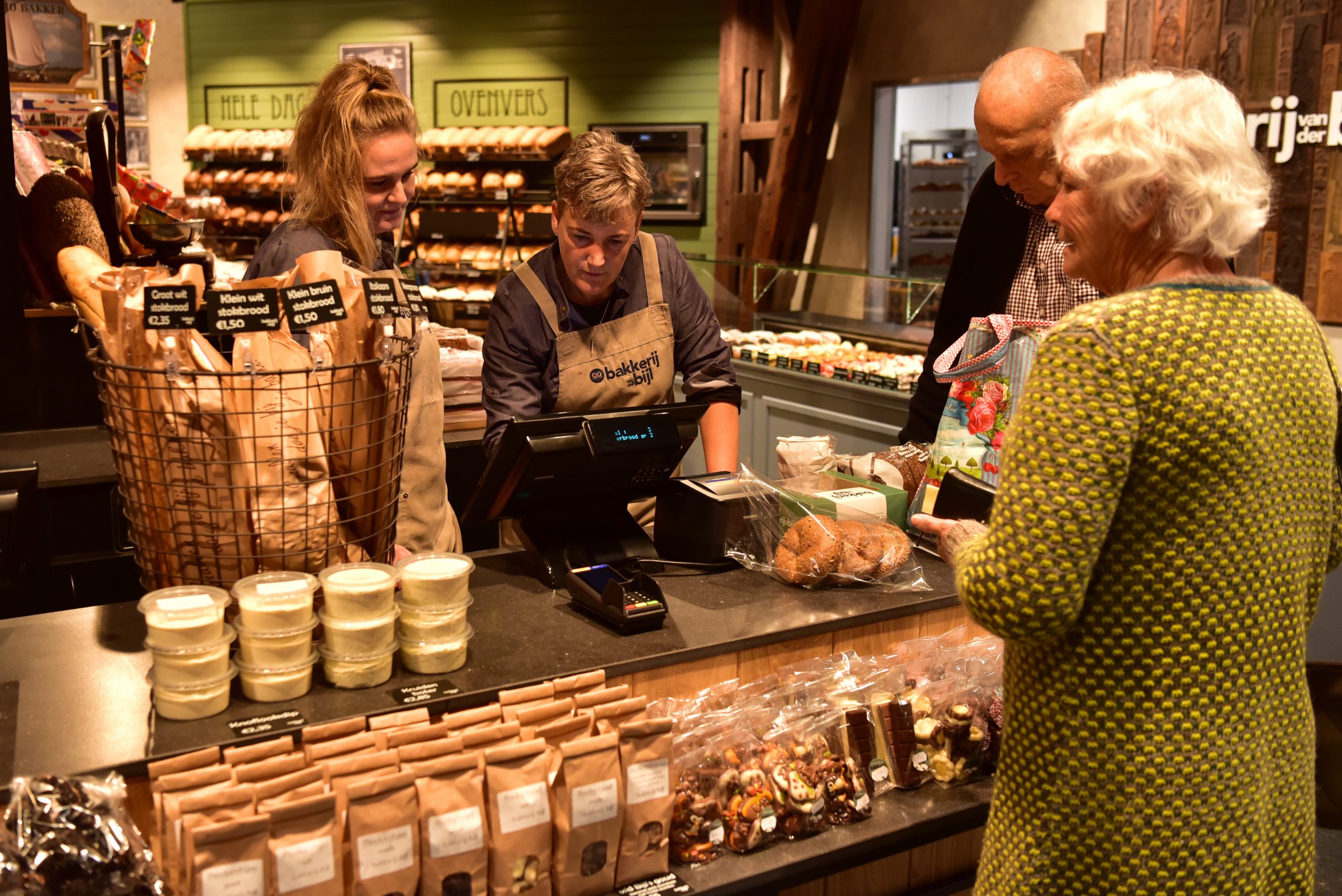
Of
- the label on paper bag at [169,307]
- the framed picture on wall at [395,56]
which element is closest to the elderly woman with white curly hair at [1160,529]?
the label on paper bag at [169,307]

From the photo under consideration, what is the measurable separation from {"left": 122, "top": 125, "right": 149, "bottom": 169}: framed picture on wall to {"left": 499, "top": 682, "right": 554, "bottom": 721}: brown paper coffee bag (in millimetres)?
10542

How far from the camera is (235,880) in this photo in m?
1.31

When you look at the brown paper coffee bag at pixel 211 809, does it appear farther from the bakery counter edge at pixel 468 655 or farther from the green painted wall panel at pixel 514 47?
the green painted wall panel at pixel 514 47

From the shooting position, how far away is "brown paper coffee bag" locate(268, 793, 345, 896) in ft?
4.40

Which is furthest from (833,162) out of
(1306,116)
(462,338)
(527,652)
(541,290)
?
(527,652)

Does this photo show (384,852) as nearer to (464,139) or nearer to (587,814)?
(587,814)

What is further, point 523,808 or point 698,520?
point 698,520

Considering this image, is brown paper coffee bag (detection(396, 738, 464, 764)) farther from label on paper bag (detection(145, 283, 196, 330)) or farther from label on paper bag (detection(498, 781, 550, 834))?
label on paper bag (detection(145, 283, 196, 330))

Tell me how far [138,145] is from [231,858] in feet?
35.5

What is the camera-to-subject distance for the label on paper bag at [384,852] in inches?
55.1

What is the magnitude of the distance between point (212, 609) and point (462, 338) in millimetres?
2776

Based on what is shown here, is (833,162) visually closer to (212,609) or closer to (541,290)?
(541,290)

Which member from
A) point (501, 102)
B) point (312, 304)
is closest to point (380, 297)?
point (312, 304)

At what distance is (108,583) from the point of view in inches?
133
